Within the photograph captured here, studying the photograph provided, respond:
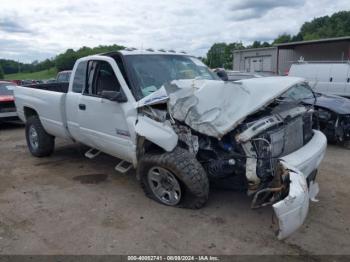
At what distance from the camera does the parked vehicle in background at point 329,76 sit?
40.4 ft

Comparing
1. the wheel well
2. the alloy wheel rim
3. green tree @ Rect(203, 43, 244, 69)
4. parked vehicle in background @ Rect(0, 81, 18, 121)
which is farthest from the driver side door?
green tree @ Rect(203, 43, 244, 69)

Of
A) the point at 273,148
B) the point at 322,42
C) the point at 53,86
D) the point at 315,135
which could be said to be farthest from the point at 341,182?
the point at 322,42

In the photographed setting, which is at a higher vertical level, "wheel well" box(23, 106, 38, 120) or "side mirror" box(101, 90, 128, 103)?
"side mirror" box(101, 90, 128, 103)

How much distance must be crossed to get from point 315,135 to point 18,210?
4010 millimetres

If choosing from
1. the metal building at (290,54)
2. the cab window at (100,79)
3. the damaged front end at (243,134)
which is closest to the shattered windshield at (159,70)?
the cab window at (100,79)

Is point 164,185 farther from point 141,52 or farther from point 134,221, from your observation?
point 141,52

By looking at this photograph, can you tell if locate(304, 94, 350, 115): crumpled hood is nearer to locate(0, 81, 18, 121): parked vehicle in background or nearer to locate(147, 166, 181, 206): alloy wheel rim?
locate(147, 166, 181, 206): alloy wheel rim

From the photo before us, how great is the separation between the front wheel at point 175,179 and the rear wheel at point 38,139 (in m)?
3.15

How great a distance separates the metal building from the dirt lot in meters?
21.6

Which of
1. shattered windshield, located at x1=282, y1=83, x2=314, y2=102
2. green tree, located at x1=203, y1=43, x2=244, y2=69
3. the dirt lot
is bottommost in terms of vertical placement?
the dirt lot

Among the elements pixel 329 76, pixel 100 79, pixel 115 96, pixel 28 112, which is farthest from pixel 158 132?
pixel 329 76

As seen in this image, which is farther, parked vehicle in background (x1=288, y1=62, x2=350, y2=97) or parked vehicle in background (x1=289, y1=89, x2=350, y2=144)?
parked vehicle in background (x1=288, y1=62, x2=350, y2=97)

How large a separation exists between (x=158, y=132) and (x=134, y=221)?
1.08 meters

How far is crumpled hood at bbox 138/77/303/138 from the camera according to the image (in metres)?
3.75
